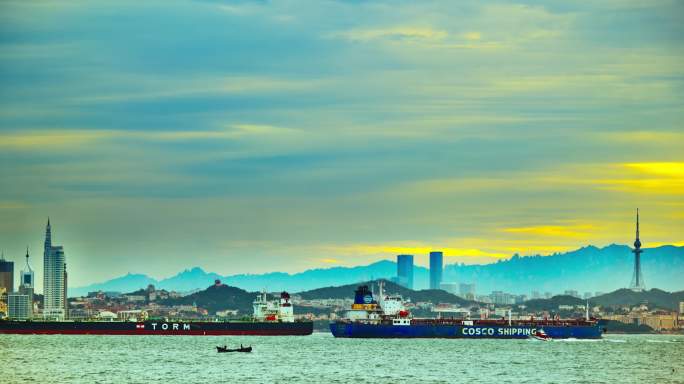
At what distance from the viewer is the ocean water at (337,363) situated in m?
115

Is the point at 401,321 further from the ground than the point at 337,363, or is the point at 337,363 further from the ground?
the point at 401,321

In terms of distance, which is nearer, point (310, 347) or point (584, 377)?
point (584, 377)

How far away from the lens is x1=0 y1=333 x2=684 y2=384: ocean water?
114562 millimetres

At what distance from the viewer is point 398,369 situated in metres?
125

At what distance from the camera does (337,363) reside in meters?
136

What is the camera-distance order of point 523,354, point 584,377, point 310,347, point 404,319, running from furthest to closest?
1. point 404,319
2. point 310,347
3. point 523,354
4. point 584,377

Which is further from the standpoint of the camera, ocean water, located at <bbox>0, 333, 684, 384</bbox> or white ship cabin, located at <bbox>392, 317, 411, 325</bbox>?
white ship cabin, located at <bbox>392, 317, 411, 325</bbox>

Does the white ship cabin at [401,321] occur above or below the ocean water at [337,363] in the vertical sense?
above

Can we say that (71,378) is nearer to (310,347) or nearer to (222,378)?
(222,378)

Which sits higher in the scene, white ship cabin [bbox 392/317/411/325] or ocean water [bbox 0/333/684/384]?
white ship cabin [bbox 392/317/411/325]

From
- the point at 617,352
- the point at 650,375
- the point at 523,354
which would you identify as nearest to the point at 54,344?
the point at 523,354

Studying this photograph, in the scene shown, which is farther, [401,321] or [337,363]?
[401,321]

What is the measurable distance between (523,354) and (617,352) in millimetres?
17245

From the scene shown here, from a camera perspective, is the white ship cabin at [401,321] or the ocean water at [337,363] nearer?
the ocean water at [337,363]
